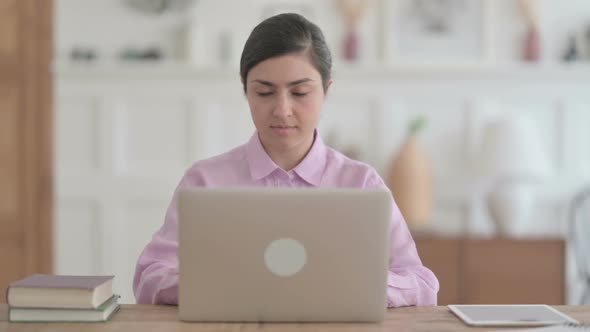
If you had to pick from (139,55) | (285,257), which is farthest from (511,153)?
(285,257)

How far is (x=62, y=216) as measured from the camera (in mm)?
4062

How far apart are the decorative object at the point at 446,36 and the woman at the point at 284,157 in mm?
2299

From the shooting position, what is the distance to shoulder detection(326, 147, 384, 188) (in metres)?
1.81

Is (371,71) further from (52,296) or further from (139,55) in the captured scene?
(52,296)

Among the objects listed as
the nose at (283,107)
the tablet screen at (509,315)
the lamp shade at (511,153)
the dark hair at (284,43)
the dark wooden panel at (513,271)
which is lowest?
the dark wooden panel at (513,271)

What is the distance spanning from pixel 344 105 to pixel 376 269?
110 inches

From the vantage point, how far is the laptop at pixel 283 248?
126 cm

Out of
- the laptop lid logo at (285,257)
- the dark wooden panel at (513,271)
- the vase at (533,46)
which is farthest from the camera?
the vase at (533,46)

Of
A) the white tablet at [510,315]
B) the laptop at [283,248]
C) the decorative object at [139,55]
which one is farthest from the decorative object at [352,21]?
the laptop at [283,248]

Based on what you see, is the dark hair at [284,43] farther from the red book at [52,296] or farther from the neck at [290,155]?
the red book at [52,296]

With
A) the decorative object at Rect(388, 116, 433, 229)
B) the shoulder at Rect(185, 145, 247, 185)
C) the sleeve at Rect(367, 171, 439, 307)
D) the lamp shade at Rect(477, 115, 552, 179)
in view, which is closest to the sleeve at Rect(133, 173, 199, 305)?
the shoulder at Rect(185, 145, 247, 185)

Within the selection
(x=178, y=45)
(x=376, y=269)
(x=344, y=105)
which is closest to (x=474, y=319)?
(x=376, y=269)

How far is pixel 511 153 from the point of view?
3.68m

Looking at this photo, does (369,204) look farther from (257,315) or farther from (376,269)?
(257,315)
